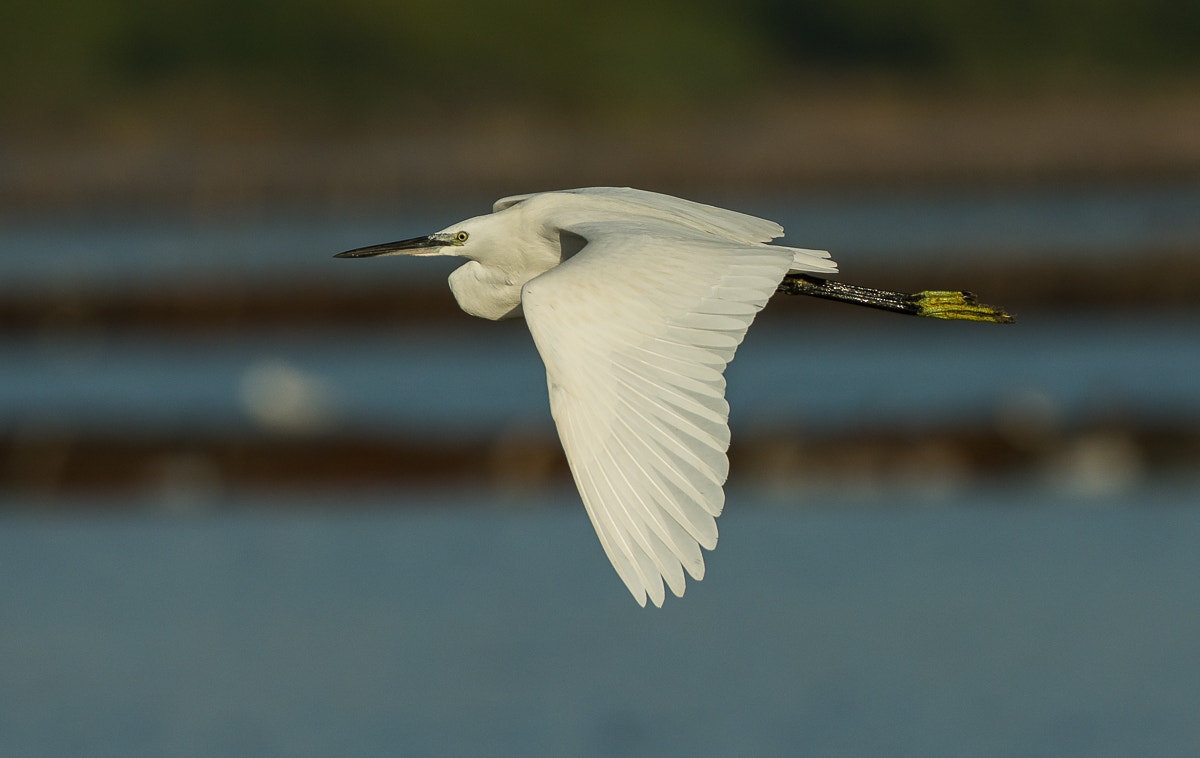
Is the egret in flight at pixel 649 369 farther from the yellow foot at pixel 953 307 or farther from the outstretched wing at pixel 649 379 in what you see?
the yellow foot at pixel 953 307

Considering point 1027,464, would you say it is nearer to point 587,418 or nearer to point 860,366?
point 860,366

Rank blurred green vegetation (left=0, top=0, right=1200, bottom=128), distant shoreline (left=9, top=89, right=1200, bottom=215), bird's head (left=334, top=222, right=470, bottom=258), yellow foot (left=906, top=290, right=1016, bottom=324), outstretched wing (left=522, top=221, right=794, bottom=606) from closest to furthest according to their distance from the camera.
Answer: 1. outstretched wing (left=522, top=221, right=794, bottom=606)
2. bird's head (left=334, top=222, right=470, bottom=258)
3. yellow foot (left=906, top=290, right=1016, bottom=324)
4. distant shoreline (left=9, top=89, right=1200, bottom=215)
5. blurred green vegetation (left=0, top=0, right=1200, bottom=128)

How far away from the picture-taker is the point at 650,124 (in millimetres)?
34844

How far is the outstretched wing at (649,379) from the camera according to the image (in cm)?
433

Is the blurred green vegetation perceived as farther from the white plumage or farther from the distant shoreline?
the white plumage

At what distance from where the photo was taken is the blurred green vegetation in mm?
35875

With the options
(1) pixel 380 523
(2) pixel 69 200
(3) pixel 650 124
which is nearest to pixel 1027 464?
(1) pixel 380 523

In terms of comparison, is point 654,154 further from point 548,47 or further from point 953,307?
point 953,307

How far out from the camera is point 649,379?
4.64m

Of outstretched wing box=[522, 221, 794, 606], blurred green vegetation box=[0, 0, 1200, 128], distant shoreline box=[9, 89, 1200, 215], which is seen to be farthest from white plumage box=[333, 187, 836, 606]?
blurred green vegetation box=[0, 0, 1200, 128]

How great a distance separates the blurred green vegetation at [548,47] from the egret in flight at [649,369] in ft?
103

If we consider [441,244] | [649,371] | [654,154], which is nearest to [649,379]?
[649,371]

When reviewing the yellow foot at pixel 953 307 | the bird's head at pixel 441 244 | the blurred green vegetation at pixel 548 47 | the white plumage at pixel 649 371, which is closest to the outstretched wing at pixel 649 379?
the white plumage at pixel 649 371

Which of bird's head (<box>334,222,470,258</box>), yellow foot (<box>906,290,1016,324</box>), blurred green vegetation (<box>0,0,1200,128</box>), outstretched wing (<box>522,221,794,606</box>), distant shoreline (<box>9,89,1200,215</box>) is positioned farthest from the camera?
blurred green vegetation (<box>0,0,1200,128</box>)
